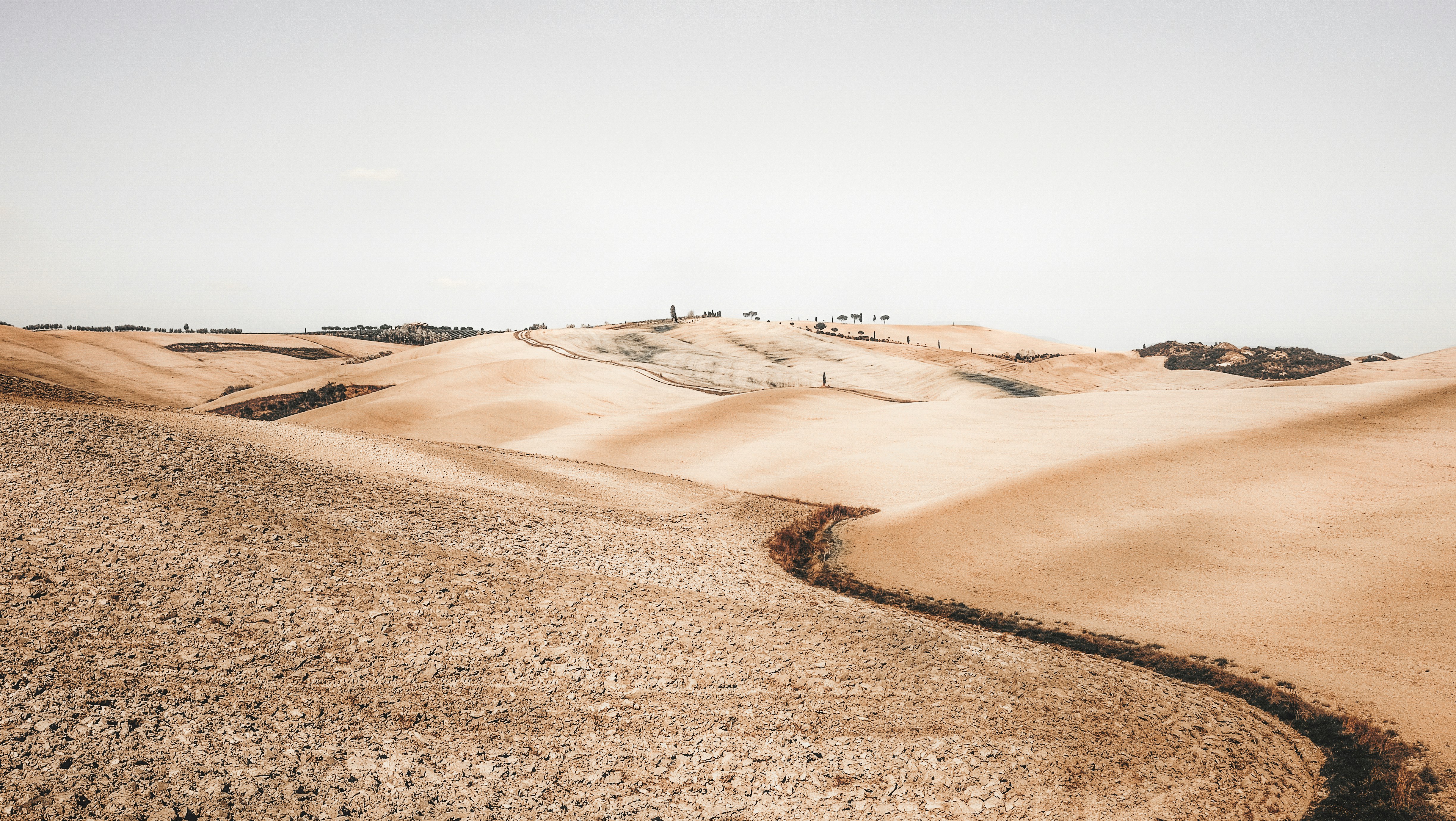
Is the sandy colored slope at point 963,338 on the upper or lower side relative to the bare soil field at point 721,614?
upper

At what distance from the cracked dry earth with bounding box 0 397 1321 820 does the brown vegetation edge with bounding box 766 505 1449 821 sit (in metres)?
0.42

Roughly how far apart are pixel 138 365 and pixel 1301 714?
75877 millimetres

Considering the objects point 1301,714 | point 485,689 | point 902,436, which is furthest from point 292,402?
point 1301,714

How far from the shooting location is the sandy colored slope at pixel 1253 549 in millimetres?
12836

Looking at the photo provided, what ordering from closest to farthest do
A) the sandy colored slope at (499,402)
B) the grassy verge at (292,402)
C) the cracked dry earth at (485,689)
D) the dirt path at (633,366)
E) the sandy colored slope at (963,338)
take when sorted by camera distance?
the cracked dry earth at (485,689), the sandy colored slope at (499,402), the grassy verge at (292,402), the dirt path at (633,366), the sandy colored slope at (963,338)

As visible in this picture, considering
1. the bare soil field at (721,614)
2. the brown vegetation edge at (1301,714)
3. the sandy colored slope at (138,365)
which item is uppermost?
the sandy colored slope at (138,365)

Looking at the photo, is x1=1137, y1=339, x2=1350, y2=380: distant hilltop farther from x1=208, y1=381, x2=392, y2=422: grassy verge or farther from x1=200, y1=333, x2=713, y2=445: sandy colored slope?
x1=208, y1=381, x2=392, y2=422: grassy verge

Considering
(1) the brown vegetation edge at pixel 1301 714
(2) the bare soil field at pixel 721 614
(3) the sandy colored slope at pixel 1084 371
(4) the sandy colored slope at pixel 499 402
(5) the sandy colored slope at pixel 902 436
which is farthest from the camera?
(3) the sandy colored slope at pixel 1084 371

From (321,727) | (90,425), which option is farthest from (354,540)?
(90,425)

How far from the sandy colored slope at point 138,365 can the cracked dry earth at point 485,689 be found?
4723 centimetres

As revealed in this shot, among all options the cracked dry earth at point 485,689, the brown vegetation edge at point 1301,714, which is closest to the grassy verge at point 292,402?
the cracked dry earth at point 485,689

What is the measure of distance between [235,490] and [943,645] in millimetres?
14470

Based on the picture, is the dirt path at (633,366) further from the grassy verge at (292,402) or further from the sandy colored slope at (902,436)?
the grassy verge at (292,402)

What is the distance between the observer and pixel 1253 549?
55.0ft
